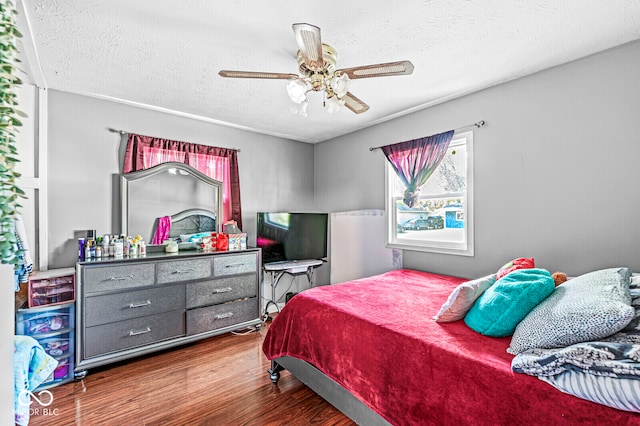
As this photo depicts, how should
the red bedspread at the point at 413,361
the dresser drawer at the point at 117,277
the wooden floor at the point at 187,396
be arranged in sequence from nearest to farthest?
the red bedspread at the point at 413,361, the wooden floor at the point at 187,396, the dresser drawer at the point at 117,277

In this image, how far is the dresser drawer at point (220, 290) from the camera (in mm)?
2945

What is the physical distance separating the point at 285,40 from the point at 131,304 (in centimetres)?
248

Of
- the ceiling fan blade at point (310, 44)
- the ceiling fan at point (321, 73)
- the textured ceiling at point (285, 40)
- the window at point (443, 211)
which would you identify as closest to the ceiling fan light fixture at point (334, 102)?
the ceiling fan at point (321, 73)

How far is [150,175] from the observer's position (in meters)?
3.14

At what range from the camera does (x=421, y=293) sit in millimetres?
2334

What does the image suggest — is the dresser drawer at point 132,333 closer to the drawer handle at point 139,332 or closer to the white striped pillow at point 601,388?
the drawer handle at point 139,332

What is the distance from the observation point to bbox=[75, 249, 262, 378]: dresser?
7.95 ft

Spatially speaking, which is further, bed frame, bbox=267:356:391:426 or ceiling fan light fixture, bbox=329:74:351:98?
ceiling fan light fixture, bbox=329:74:351:98

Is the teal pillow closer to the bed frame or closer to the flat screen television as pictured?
the bed frame

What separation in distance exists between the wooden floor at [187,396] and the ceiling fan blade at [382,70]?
7.04ft

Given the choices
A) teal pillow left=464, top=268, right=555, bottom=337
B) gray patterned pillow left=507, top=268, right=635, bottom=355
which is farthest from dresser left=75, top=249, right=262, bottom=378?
gray patterned pillow left=507, top=268, right=635, bottom=355

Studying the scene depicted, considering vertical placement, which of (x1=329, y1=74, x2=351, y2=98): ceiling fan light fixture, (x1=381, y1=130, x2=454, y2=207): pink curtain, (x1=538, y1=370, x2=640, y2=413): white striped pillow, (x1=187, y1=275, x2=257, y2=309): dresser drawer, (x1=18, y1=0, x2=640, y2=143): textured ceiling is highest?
(x1=18, y1=0, x2=640, y2=143): textured ceiling

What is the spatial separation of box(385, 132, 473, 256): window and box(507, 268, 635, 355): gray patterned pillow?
1464 mm

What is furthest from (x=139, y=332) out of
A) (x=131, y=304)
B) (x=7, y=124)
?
(x=7, y=124)
